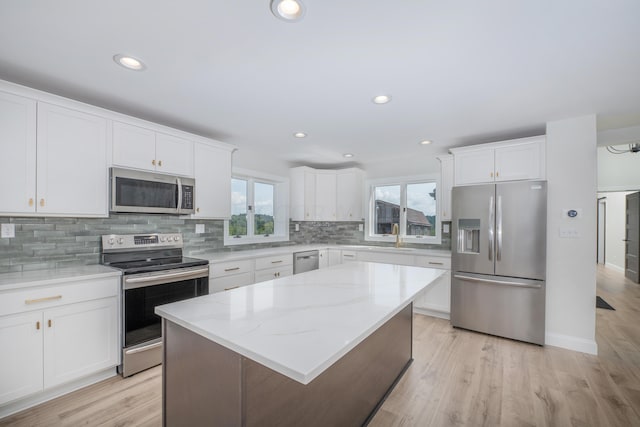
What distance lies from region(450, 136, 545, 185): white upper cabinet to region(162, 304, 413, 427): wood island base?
2.44 meters

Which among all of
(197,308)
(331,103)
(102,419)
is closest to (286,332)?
(197,308)

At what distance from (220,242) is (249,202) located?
80cm

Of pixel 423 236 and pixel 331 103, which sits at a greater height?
pixel 331 103

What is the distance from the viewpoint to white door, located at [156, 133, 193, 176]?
274 cm

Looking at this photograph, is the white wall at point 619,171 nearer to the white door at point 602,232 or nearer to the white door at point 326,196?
the white door at point 602,232

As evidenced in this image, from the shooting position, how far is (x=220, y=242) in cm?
365

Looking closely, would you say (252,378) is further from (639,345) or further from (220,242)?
(639,345)

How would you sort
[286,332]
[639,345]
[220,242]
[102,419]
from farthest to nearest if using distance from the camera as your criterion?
[220,242] → [639,345] → [102,419] → [286,332]

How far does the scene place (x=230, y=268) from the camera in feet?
10.1

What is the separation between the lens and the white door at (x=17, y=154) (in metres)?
1.91

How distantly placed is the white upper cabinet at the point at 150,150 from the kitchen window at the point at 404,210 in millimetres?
2977

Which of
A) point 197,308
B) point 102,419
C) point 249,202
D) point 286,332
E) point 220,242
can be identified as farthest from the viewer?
point 249,202

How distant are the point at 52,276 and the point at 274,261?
6.97ft

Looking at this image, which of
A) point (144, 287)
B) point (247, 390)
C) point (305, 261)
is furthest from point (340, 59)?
point (305, 261)
